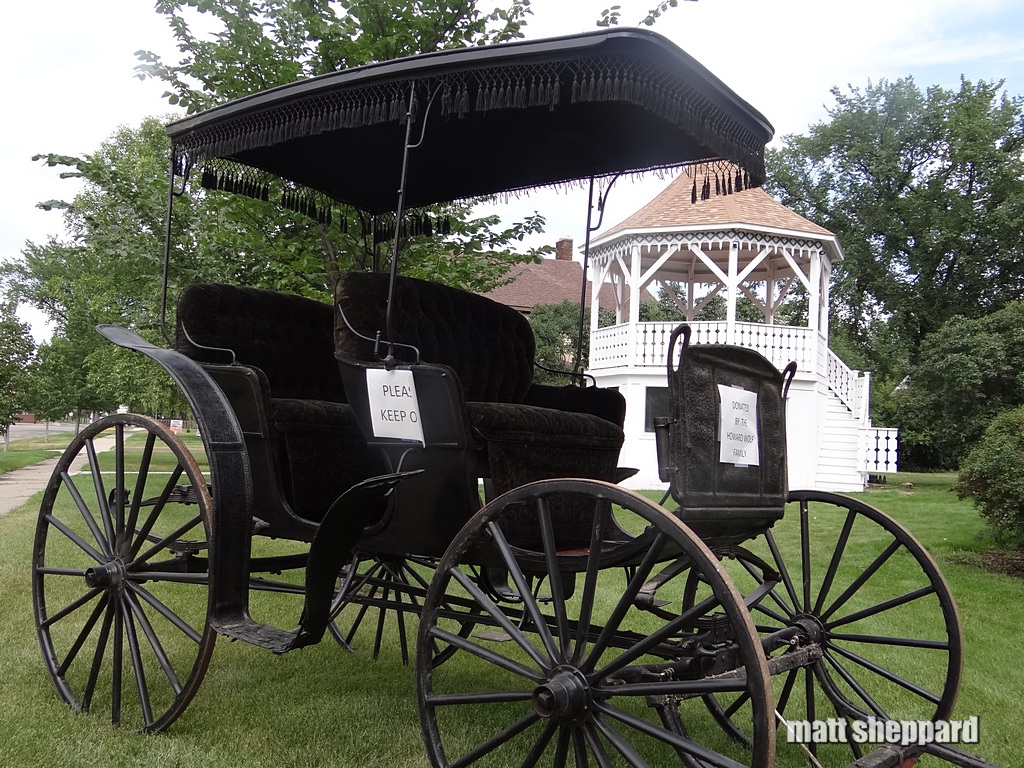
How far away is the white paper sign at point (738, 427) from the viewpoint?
9.29ft

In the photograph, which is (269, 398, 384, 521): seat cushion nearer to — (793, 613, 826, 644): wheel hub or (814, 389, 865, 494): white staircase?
(793, 613, 826, 644): wheel hub

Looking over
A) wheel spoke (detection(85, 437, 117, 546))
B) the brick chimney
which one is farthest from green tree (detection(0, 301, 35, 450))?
the brick chimney

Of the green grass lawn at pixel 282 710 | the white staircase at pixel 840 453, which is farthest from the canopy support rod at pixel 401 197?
the white staircase at pixel 840 453

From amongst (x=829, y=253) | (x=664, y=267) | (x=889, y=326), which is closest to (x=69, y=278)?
(x=664, y=267)

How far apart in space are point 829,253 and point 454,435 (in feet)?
56.3

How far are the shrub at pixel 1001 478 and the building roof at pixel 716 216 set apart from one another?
896 centimetres

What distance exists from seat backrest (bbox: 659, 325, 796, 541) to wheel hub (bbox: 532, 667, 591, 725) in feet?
1.94

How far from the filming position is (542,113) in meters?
3.76

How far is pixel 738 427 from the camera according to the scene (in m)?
2.92

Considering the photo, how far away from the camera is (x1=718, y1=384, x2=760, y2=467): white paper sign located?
9.29 feet

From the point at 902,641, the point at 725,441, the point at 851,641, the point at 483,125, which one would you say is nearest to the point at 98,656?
the point at 725,441

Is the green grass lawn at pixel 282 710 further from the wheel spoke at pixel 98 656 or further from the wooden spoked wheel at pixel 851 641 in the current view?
the wooden spoked wheel at pixel 851 641

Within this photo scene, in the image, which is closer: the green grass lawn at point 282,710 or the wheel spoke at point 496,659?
the wheel spoke at point 496,659

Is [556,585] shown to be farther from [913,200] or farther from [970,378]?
[913,200]
